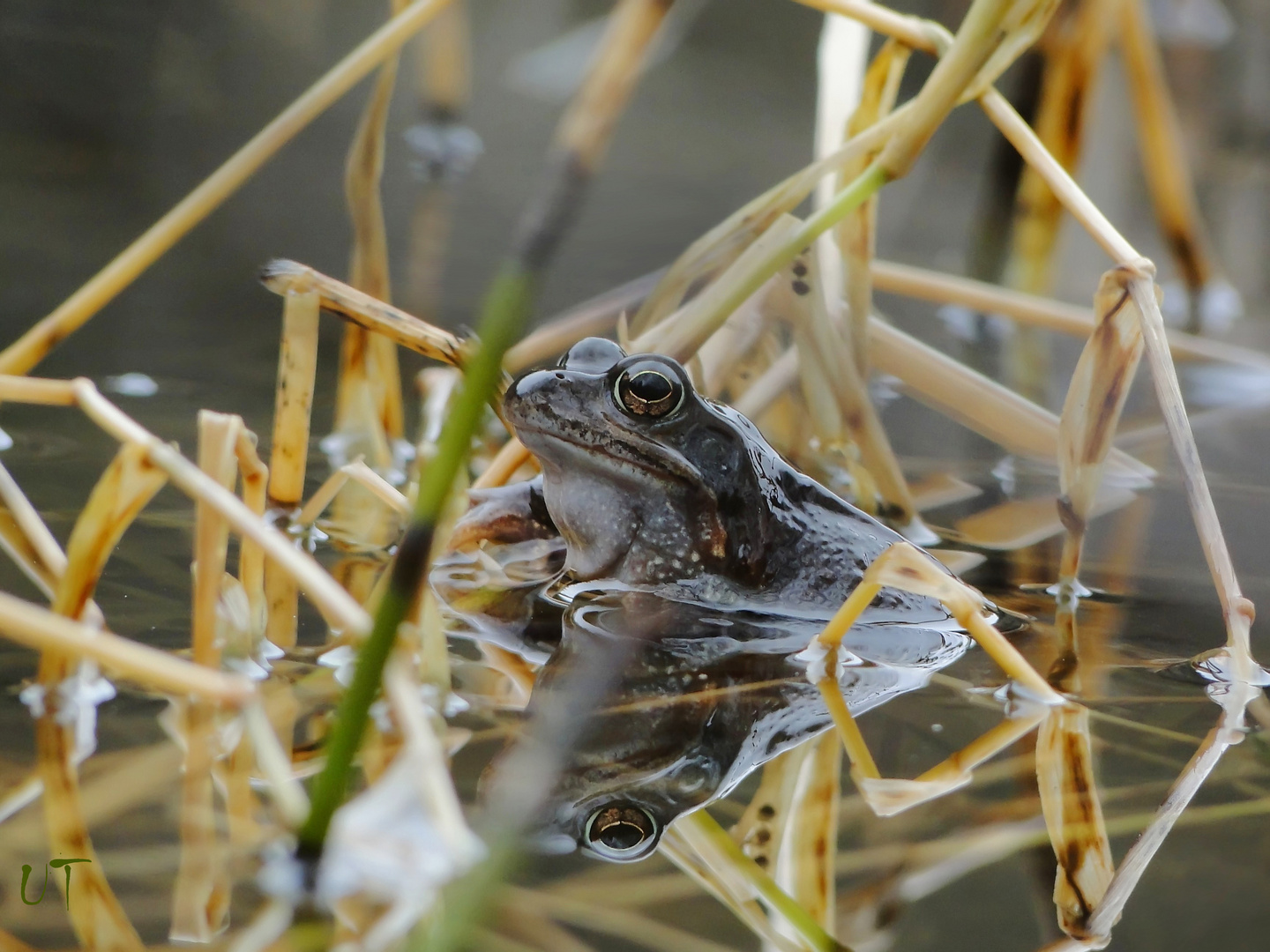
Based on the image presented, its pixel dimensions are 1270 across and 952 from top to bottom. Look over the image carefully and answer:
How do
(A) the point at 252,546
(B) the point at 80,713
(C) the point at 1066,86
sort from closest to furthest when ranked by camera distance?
(B) the point at 80,713 < (A) the point at 252,546 < (C) the point at 1066,86

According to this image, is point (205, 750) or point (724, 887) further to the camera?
point (205, 750)

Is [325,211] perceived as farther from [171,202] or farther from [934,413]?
[934,413]

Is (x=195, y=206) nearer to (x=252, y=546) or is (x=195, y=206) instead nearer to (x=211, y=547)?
(x=252, y=546)

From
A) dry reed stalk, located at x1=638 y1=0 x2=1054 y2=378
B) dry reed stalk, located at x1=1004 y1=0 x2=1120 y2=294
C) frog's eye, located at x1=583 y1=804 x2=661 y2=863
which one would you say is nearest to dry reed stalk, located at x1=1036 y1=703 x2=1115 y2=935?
frog's eye, located at x1=583 y1=804 x2=661 y2=863

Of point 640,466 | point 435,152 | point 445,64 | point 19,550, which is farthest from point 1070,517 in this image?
point 435,152

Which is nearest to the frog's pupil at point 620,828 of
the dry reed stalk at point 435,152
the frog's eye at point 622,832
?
the frog's eye at point 622,832

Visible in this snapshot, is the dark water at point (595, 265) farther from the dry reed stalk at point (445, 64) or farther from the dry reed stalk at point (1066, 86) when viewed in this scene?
the dry reed stalk at point (1066, 86)

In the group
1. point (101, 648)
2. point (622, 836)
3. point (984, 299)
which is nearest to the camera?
point (101, 648)
